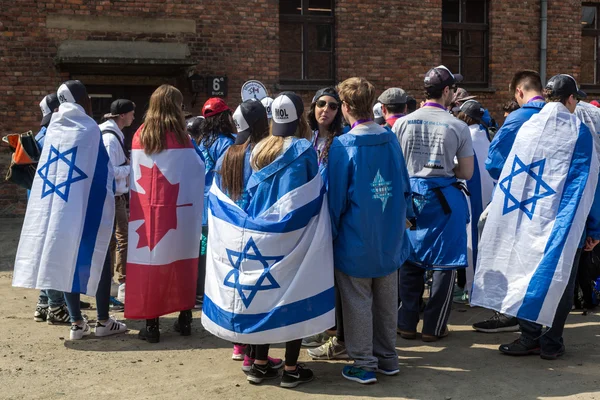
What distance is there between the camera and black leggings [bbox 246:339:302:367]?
463 centimetres

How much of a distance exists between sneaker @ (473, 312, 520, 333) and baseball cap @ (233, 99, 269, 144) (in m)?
2.61

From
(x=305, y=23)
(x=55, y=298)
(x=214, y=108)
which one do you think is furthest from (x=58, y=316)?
(x=305, y=23)

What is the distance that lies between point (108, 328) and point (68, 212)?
1015 millimetres

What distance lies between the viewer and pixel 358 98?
4781 millimetres

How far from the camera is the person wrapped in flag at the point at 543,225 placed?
16.5 ft

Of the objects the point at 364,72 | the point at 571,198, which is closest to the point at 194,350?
the point at 571,198

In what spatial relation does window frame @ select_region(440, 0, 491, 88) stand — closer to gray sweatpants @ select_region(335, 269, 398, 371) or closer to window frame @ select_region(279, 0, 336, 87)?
window frame @ select_region(279, 0, 336, 87)

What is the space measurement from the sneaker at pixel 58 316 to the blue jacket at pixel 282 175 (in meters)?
2.66

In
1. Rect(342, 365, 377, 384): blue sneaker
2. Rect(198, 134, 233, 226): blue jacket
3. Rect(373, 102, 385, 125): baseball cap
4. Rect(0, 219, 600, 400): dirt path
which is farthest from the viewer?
Rect(373, 102, 385, 125): baseball cap

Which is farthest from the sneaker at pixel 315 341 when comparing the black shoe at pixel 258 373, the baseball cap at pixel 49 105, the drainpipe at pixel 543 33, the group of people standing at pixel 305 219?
the drainpipe at pixel 543 33

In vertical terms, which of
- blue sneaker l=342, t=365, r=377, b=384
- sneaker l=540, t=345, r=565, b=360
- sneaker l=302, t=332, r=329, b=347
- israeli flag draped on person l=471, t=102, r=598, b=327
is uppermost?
israeli flag draped on person l=471, t=102, r=598, b=327

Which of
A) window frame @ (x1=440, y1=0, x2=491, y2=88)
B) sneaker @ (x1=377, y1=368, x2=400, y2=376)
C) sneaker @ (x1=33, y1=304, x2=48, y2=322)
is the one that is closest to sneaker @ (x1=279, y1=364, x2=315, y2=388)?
sneaker @ (x1=377, y1=368, x2=400, y2=376)

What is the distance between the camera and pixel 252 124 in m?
4.83

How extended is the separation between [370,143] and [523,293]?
Answer: 1.52 meters
